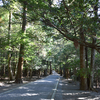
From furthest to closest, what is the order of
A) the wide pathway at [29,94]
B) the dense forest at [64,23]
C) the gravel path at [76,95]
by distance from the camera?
the gravel path at [76,95] → the dense forest at [64,23] → the wide pathway at [29,94]

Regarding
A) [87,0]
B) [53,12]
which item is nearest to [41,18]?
[53,12]

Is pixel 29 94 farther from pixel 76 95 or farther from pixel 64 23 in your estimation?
pixel 64 23

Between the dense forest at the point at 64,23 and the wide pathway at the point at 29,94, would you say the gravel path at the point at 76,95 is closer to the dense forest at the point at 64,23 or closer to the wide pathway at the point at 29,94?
the wide pathway at the point at 29,94

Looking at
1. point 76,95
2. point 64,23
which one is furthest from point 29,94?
point 64,23

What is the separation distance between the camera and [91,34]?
903cm

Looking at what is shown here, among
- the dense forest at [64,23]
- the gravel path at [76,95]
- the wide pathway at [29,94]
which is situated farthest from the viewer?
the gravel path at [76,95]

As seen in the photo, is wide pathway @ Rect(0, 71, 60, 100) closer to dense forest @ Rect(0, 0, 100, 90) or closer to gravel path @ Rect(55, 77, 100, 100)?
gravel path @ Rect(55, 77, 100, 100)

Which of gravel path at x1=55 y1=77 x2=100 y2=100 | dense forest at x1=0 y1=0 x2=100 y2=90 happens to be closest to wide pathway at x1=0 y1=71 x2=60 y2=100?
gravel path at x1=55 y1=77 x2=100 y2=100

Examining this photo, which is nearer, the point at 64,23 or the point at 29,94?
the point at 29,94

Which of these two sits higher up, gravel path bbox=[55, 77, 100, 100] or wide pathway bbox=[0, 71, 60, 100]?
wide pathway bbox=[0, 71, 60, 100]

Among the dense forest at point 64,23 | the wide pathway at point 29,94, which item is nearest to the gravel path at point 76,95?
the wide pathway at point 29,94

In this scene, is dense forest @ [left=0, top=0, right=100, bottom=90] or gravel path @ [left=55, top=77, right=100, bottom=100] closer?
dense forest @ [left=0, top=0, right=100, bottom=90]

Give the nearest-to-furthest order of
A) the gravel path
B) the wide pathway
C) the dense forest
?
the wide pathway
the dense forest
the gravel path

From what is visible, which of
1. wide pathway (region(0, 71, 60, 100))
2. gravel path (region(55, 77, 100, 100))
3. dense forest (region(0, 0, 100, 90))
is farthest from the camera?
gravel path (region(55, 77, 100, 100))
